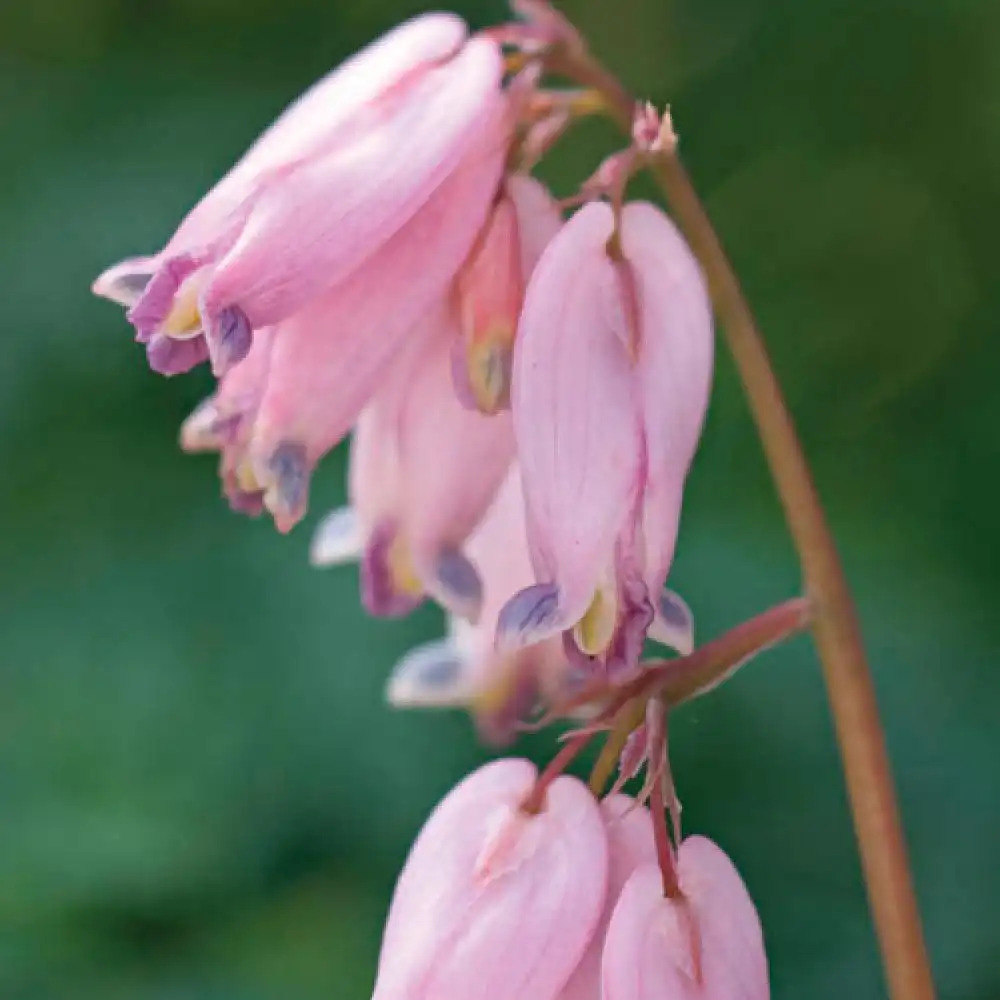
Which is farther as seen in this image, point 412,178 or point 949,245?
point 949,245

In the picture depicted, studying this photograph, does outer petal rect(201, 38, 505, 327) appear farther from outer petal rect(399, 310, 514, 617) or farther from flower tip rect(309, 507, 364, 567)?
flower tip rect(309, 507, 364, 567)

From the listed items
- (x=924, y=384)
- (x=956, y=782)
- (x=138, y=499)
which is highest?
(x=138, y=499)

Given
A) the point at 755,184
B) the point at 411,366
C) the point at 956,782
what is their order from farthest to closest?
the point at 755,184 < the point at 956,782 < the point at 411,366

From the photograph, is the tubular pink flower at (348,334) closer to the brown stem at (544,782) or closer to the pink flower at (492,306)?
the pink flower at (492,306)

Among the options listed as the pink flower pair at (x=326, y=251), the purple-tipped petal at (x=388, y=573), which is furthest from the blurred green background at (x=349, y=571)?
the pink flower pair at (x=326, y=251)

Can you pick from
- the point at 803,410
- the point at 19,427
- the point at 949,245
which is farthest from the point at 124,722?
the point at 949,245

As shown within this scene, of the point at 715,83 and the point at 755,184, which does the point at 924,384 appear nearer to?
the point at 755,184

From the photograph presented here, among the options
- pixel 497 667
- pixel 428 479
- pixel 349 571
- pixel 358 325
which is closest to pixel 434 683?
pixel 497 667
